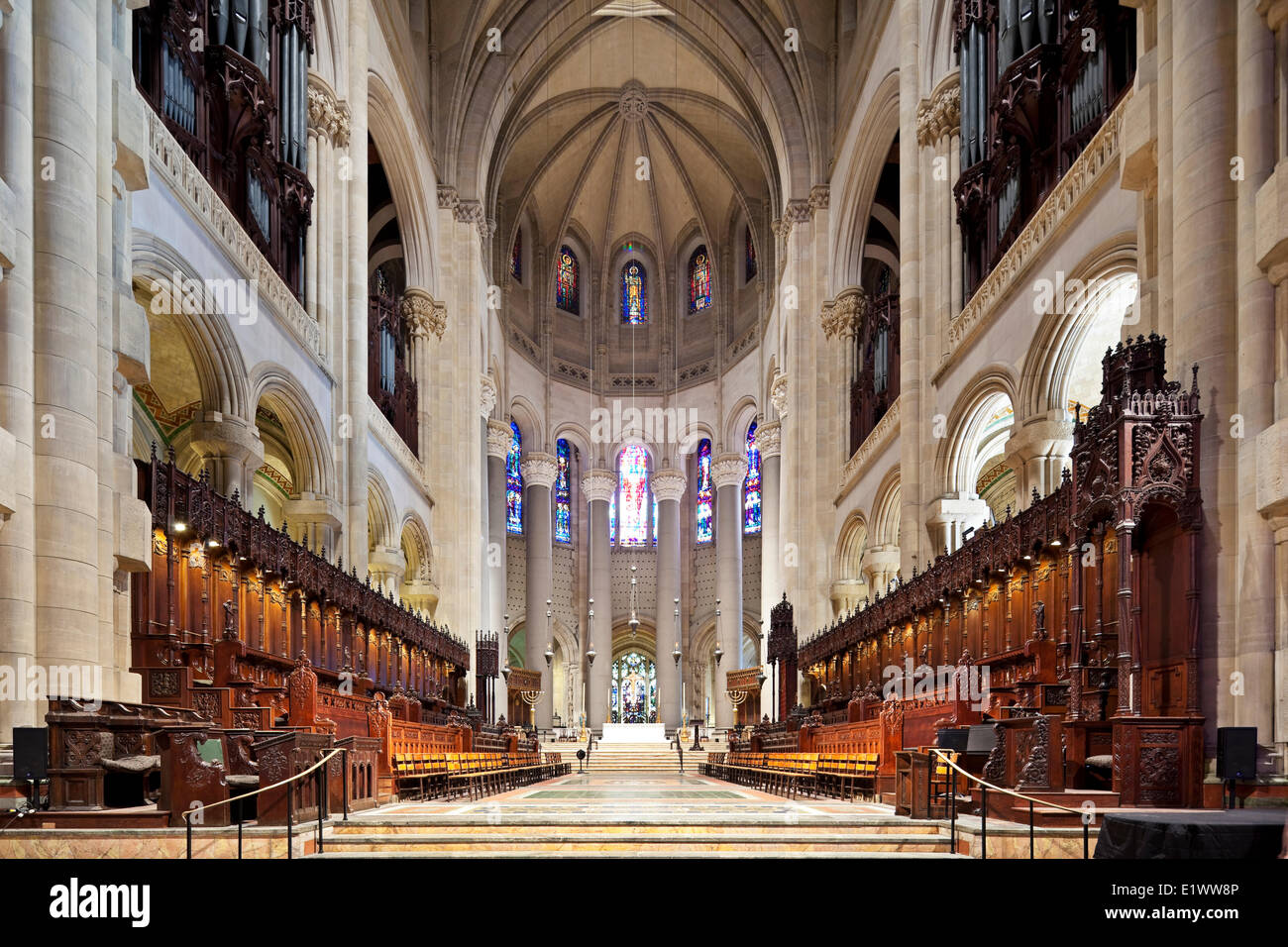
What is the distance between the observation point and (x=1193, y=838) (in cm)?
618

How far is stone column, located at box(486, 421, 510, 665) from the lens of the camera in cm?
3691

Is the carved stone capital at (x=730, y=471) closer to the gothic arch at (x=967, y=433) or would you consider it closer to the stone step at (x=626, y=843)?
the gothic arch at (x=967, y=433)

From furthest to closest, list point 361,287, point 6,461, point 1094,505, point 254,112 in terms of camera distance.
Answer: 1. point 361,287
2. point 254,112
3. point 1094,505
4. point 6,461

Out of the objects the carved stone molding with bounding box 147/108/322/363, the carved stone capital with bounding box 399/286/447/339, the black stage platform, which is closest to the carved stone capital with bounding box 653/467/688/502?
the carved stone capital with bounding box 399/286/447/339

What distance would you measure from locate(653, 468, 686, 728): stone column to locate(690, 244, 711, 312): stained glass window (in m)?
6.64

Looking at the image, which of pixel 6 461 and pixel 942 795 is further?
pixel 942 795

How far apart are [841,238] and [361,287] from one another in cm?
1289

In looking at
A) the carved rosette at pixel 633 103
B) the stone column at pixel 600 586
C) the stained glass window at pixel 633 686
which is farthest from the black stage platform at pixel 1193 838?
the stained glass window at pixel 633 686

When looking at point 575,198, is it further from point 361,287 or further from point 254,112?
point 254,112

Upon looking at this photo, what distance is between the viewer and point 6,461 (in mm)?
9273

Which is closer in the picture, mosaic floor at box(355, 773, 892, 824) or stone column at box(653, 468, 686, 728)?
mosaic floor at box(355, 773, 892, 824)

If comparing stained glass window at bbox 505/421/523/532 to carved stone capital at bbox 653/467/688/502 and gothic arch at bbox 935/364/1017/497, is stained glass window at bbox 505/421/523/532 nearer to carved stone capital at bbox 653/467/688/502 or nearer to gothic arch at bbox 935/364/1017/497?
carved stone capital at bbox 653/467/688/502

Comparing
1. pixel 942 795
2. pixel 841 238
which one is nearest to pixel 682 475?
pixel 841 238
